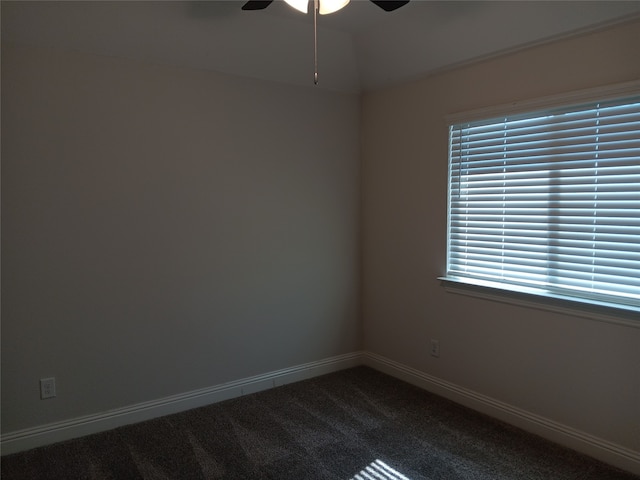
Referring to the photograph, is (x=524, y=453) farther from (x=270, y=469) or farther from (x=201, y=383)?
(x=201, y=383)

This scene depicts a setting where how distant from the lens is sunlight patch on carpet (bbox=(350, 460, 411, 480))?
7.67 feet

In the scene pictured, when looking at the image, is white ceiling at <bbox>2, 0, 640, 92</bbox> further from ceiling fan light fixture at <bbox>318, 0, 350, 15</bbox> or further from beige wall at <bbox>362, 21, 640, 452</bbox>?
ceiling fan light fixture at <bbox>318, 0, 350, 15</bbox>

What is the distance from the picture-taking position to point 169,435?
277 cm

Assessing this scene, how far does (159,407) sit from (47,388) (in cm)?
69

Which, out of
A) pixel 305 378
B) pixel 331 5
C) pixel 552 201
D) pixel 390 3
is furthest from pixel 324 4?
pixel 305 378

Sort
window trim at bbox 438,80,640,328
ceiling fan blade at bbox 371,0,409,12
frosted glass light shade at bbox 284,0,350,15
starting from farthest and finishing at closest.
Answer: window trim at bbox 438,80,640,328, ceiling fan blade at bbox 371,0,409,12, frosted glass light shade at bbox 284,0,350,15

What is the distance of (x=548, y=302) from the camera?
2.63m

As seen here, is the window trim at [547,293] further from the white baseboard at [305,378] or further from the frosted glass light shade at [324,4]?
the frosted glass light shade at [324,4]

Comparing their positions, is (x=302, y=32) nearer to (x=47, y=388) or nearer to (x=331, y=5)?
(x=331, y=5)

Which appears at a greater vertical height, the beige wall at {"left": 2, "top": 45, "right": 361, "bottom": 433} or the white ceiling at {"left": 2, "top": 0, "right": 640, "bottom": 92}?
the white ceiling at {"left": 2, "top": 0, "right": 640, "bottom": 92}

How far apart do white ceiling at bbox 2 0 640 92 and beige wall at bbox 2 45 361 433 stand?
116 mm

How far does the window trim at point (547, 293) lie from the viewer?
2318mm

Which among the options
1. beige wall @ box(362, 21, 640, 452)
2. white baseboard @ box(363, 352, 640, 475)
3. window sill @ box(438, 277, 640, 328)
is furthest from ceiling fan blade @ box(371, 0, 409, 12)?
white baseboard @ box(363, 352, 640, 475)

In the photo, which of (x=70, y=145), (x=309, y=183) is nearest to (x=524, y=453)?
(x=309, y=183)
